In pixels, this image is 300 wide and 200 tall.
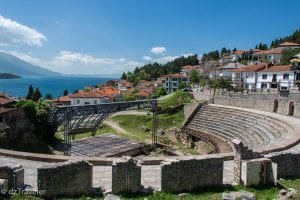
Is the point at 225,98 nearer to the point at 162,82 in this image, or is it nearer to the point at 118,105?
the point at 118,105

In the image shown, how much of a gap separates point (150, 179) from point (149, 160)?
2.44m

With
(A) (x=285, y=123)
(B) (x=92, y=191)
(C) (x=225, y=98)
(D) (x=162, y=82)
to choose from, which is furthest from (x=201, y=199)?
(D) (x=162, y=82)

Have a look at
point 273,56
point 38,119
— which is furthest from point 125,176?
point 273,56

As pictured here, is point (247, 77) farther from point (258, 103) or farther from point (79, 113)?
point (79, 113)

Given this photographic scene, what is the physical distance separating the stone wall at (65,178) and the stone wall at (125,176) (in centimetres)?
105

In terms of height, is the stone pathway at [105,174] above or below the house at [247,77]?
below

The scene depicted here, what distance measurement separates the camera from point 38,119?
41.8m

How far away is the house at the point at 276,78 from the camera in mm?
62094

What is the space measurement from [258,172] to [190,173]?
2.92 m

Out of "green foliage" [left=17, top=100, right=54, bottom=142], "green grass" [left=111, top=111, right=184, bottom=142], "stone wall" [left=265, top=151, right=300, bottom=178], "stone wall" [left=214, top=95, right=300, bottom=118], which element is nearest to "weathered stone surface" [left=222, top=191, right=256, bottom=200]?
"stone wall" [left=265, top=151, right=300, bottom=178]

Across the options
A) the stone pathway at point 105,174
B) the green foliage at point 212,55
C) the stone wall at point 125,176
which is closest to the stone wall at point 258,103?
the stone pathway at point 105,174

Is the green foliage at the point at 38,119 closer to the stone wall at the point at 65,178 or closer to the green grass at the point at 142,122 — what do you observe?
the green grass at the point at 142,122

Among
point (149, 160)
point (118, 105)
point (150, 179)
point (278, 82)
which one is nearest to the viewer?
point (150, 179)

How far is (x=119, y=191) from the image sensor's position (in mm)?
13336
